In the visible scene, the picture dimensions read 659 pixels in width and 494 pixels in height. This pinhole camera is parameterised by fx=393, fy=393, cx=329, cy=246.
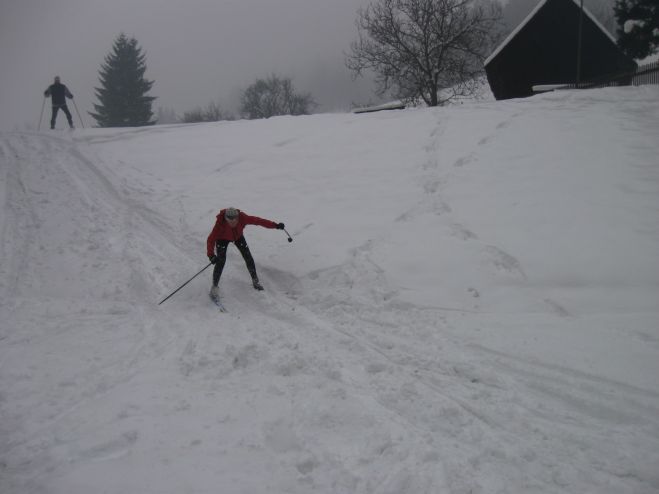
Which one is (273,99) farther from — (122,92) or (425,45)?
(425,45)

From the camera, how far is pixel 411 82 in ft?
79.2

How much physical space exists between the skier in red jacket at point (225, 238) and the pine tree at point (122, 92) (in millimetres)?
45293

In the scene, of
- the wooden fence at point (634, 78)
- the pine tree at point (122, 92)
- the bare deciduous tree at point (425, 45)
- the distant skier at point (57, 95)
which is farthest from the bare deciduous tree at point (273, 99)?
the wooden fence at point (634, 78)

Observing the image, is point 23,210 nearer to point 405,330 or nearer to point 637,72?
point 405,330

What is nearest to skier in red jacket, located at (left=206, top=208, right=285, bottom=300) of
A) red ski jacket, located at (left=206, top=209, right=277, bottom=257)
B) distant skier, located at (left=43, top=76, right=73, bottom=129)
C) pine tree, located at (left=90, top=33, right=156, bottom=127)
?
red ski jacket, located at (left=206, top=209, right=277, bottom=257)

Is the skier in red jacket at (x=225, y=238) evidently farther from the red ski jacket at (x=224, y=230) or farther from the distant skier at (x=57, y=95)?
the distant skier at (x=57, y=95)

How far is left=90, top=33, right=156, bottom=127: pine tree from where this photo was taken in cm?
4591

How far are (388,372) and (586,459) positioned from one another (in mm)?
2084

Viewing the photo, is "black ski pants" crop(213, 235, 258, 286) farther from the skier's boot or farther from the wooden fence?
the wooden fence

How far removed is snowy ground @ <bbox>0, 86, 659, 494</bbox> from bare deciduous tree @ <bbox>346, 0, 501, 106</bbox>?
487 inches

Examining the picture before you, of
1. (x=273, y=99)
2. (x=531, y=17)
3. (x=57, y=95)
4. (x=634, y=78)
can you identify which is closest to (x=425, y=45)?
(x=531, y=17)

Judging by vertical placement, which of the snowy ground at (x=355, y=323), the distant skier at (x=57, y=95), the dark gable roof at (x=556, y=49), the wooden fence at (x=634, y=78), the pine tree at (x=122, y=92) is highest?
the pine tree at (x=122, y=92)

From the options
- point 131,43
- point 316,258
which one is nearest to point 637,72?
point 316,258

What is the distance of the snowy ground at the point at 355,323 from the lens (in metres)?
3.60
